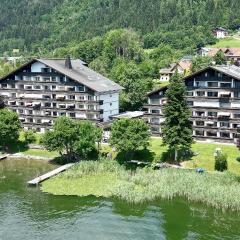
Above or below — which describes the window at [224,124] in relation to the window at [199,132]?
above

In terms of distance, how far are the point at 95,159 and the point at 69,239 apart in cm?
3313

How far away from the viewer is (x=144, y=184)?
7331cm

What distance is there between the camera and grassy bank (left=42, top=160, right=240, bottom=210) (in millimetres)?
66938

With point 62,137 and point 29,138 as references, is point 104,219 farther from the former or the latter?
point 29,138

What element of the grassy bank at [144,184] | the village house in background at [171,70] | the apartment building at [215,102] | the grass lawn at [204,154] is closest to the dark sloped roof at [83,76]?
the apartment building at [215,102]

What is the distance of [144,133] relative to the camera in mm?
83875

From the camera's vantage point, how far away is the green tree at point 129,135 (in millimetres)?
82688

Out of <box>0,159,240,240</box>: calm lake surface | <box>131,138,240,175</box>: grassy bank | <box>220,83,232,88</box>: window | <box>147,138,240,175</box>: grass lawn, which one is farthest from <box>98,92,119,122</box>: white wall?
<box>0,159,240,240</box>: calm lake surface

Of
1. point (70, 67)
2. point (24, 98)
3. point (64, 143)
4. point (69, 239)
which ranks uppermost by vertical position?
point (70, 67)

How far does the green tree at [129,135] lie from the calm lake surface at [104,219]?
48.8ft

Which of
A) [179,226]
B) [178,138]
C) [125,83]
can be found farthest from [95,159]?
[125,83]

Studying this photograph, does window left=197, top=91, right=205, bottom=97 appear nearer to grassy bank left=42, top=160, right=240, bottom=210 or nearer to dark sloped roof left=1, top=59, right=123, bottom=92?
dark sloped roof left=1, top=59, right=123, bottom=92

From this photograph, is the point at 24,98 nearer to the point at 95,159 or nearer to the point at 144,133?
the point at 95,159

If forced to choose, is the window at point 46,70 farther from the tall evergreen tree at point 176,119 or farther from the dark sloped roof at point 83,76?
the tall evergreen tree at point 176,119
